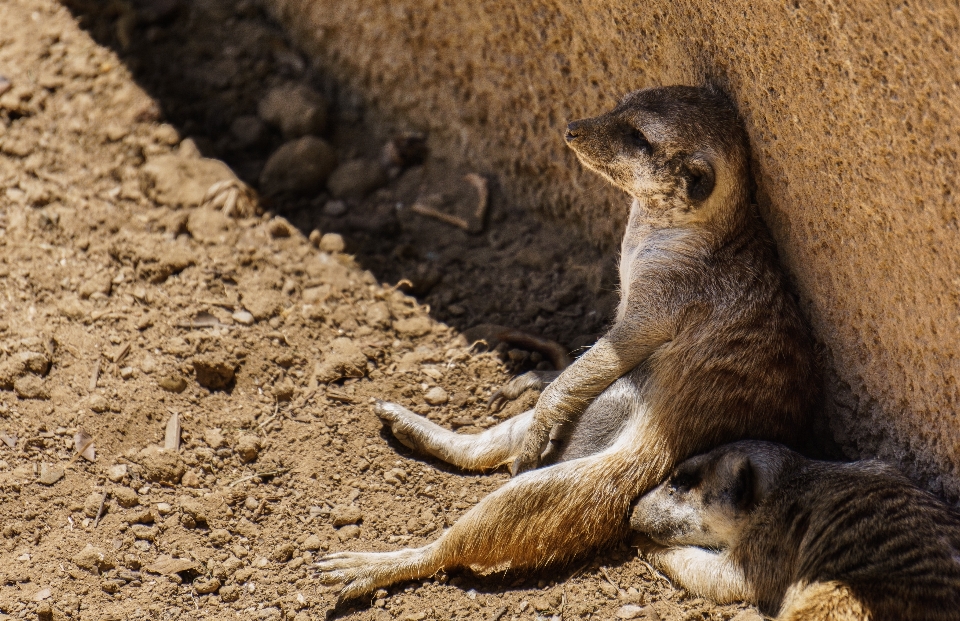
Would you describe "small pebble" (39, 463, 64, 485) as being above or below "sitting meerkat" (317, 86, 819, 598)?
below

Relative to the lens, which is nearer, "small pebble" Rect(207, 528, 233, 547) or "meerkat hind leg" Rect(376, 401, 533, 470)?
"small pebble" Rect(207, 528, 233, 547)

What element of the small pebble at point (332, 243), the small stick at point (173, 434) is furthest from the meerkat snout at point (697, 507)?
the small pebble at point (332, 243)

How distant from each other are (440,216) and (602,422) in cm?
158

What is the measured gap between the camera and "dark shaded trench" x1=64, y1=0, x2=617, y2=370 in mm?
3594

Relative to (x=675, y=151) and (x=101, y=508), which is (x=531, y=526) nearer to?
(x=675, y=151)

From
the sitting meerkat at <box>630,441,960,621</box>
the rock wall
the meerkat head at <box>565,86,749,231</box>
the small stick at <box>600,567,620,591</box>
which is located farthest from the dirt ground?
the meerkat head at <box>565,86,749,231</box>

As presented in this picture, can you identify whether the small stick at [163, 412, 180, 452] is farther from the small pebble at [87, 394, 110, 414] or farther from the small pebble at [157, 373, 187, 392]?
the small pebble at [87, 394, 110, 414]

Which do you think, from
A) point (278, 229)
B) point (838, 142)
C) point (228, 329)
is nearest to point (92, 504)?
point (228, 329)

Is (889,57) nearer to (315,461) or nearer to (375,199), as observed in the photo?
(315,461)

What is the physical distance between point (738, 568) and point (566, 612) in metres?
0.47

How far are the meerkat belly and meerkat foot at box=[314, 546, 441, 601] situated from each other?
0.50 metres

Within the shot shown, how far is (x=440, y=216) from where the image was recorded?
13.1 feet

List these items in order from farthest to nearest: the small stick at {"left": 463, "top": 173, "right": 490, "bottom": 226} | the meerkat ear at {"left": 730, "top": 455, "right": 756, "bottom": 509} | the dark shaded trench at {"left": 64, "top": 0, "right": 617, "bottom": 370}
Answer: the small stick at {"left": 463, "top": 173, "right": 490, "bottom": 226}
the dark shaded trench at {"left": 64, "top": 0, "right": 617, "bottom": 370}
the meerkat ear at {"left": 730, "top": 455, "right": 756, "bottom": 509}

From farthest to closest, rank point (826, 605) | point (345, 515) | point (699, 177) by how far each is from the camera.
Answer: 1. point (345, 515)
2. point (699, 177)
3. point (826, 605)
